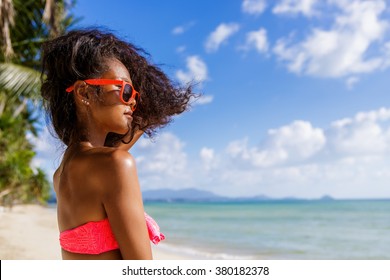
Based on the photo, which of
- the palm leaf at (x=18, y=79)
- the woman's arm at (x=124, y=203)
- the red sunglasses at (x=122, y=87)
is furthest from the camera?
the palm leaf at (x=18, y=79)

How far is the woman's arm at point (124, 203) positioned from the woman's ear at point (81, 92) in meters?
0.30

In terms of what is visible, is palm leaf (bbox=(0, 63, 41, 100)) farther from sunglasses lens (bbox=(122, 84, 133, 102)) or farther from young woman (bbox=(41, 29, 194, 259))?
sunglasses lens (bbox=(122, 84, 133, 102))

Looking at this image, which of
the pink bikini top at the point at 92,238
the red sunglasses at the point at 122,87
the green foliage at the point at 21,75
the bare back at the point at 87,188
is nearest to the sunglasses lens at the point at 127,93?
the red sunglasses at the point at 122,87

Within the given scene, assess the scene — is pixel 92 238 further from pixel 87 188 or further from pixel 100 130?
pixel 100 130

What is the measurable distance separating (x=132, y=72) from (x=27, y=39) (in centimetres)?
1273

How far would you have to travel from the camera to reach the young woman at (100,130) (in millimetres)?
1154

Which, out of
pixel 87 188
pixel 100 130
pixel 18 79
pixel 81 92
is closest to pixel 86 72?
pixel 81 92

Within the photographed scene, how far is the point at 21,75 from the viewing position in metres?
11.3

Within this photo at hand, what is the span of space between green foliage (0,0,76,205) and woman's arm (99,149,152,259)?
6579 mm

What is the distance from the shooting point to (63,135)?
4.98 feet

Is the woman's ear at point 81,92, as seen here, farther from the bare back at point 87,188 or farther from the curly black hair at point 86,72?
the bare back at point 87,188
